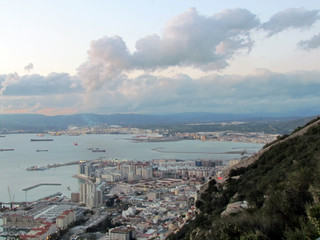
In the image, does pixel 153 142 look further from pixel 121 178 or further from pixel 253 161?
pixel 253 161

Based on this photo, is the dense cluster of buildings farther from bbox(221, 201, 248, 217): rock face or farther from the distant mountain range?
the distant mountain range

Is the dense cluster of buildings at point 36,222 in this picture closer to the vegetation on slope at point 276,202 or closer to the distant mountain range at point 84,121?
the vegetation on slope at point 276,202

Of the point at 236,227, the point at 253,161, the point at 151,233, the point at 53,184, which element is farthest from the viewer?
the point at 53,184

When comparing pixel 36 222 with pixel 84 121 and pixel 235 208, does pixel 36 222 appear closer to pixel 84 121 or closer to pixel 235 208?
pixel 235 208

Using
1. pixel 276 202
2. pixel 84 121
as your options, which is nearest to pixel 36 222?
pixel 276 202

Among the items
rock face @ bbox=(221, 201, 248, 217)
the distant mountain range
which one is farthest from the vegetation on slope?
the distant mountain range

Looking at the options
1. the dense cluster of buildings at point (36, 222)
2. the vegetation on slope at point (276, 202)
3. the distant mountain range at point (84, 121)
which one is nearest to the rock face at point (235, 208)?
the vegetation on slope at point (276, 202)

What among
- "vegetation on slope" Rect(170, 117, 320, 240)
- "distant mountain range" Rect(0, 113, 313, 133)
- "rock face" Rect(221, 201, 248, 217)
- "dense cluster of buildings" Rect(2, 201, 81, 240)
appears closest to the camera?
"vegetation on slope" Rect(170, 117, 320, 240)

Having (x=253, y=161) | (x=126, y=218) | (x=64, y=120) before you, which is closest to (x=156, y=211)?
(x=126, y=218)

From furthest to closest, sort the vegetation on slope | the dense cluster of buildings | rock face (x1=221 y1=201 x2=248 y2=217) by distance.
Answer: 1. the dense cluster of buildings
2. rock face (x1=221 y1=201 x2=248 y2=217)
3. the vegetation on slope
